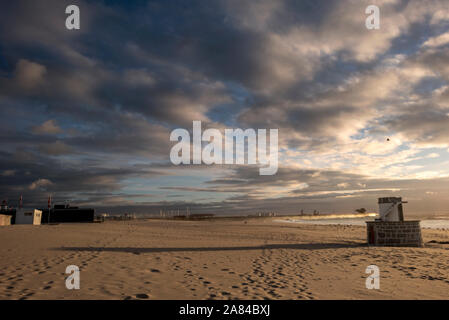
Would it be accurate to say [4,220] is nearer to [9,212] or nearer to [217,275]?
[9,212]

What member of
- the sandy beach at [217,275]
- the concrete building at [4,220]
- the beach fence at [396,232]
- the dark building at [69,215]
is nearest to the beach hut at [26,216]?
the concrete building at [4,220]

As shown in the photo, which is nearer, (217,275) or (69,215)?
(217,275)

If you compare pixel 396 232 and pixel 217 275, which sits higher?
pixel 396 232

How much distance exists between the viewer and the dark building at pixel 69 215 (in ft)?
180

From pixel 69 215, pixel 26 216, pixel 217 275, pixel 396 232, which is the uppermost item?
pixel 396 232

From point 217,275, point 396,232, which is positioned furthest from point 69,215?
point 396,232

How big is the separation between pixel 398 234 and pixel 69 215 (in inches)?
2252

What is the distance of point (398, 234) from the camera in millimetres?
→ 18359

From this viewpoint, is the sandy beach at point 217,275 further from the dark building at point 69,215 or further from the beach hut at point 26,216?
the dark building at point 69,215

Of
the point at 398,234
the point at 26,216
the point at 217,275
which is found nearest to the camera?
the point at 217,275

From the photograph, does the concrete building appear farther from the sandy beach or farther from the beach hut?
the sandy beach
